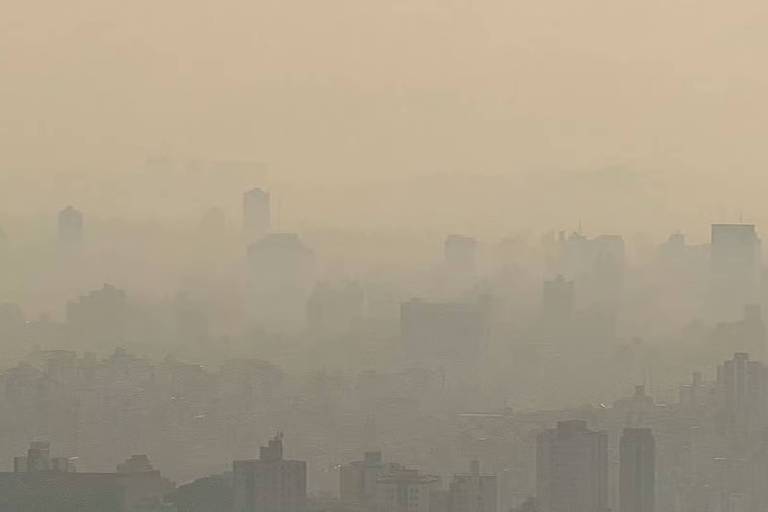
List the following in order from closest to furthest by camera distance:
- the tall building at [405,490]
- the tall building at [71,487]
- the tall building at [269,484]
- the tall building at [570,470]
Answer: the tall building at [71,487] → the tall building at [269,484] → the tall building at [405,490] → the tall building at [570,470]

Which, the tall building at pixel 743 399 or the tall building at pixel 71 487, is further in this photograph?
the tall building at pixel 743 399

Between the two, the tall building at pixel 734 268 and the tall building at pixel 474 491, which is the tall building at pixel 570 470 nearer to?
the tall building at pixel 474 491

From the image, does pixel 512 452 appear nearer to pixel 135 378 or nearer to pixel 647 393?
pixel 647 393

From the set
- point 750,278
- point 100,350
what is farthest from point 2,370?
point 750,278

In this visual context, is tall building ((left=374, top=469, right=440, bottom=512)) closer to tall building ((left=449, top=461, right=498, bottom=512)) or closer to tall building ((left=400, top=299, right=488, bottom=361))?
tall building ((left=449, top=461, right=498, bottom=512))

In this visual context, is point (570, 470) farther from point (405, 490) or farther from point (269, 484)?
point (269, 484)

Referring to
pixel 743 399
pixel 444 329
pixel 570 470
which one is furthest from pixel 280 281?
pixel 743 399
